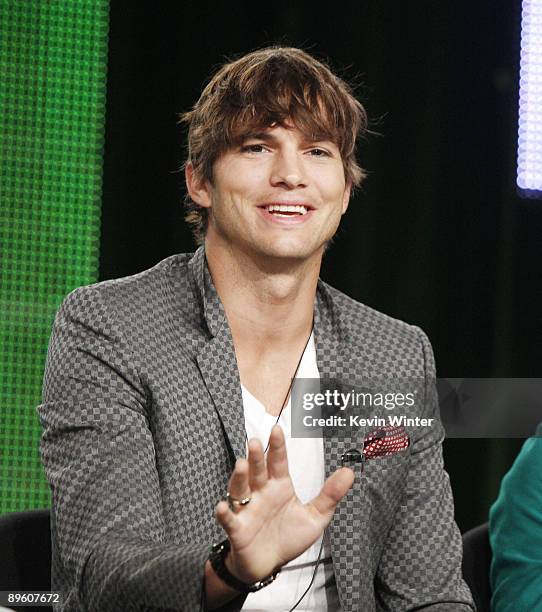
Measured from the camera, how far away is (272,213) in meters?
2.13

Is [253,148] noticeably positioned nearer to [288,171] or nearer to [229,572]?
[288,171]

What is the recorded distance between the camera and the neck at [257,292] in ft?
7.03

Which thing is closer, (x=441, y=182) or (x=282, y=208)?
(x=282, y=208)

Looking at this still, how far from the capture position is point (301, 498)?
2.06 metres

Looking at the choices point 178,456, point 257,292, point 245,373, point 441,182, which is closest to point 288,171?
point 257,292

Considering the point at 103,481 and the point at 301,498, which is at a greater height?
the point at 103,481

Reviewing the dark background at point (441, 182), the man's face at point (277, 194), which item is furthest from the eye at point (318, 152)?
the dark background at point (441, 182)

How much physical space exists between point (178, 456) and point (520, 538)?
2.63ft

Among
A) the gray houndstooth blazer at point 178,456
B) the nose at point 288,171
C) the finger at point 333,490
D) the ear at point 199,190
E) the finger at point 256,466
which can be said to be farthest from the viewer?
the ear at point 199,190

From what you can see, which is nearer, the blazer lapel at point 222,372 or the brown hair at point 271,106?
the blazer lapel at point 222,372

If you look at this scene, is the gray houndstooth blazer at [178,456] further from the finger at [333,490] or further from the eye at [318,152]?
the eye at [318,152]

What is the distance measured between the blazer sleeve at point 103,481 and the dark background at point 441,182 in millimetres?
1657

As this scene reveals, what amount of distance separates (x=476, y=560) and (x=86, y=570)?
995 millimetres

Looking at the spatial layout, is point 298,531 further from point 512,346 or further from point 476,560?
point 512,346
